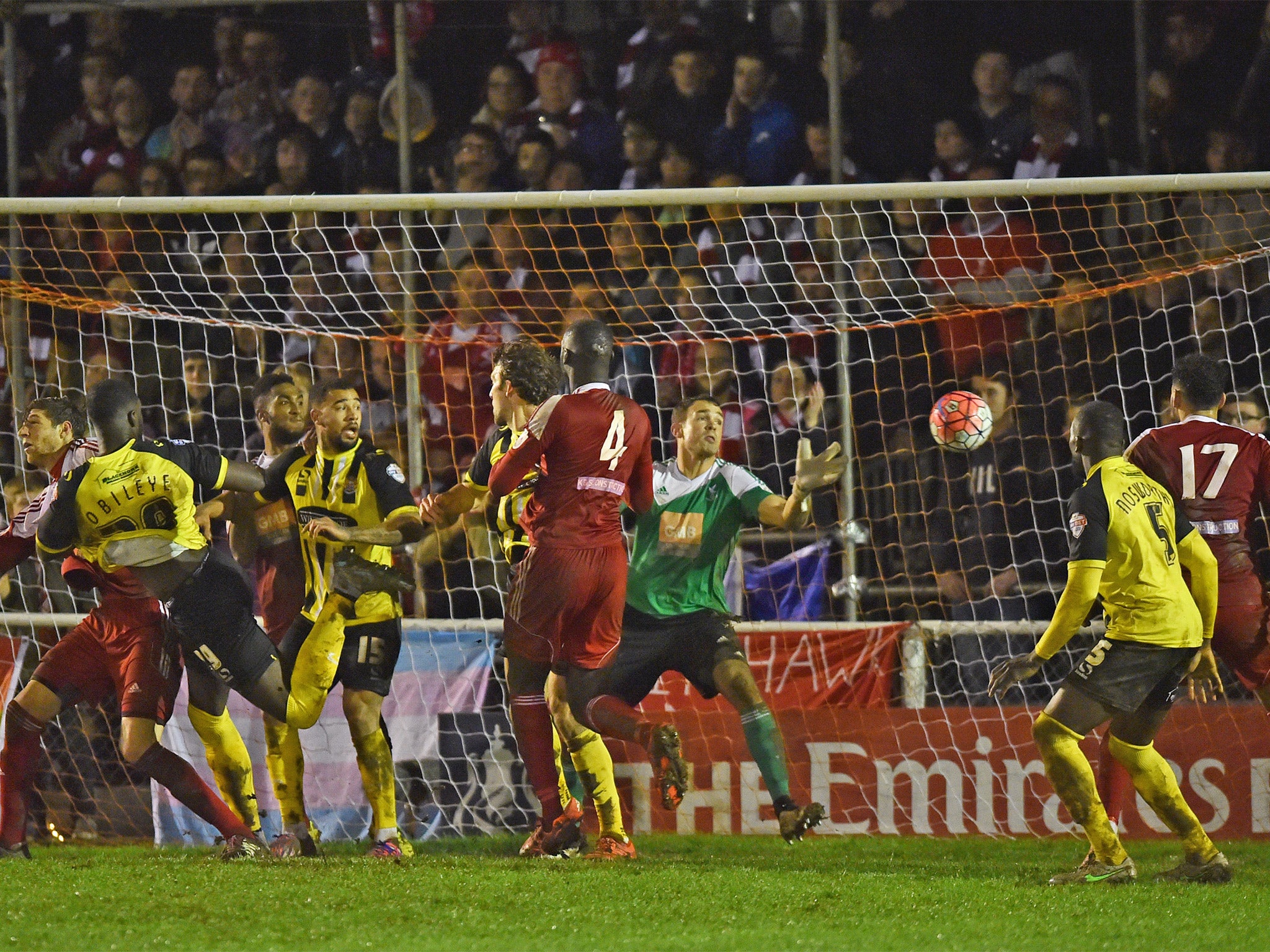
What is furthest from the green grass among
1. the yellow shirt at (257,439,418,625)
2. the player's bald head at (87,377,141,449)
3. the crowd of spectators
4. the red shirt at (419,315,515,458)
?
the red shirt at (419,315,515,458)

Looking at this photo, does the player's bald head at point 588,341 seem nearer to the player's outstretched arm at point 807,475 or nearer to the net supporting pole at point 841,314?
the player's outstretched arm at point 807,475

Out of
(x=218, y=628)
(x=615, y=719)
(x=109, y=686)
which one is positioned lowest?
(x=615, y=719)

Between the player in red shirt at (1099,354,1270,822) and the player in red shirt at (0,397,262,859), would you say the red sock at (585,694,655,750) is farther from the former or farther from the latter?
the player in red shirt at (1099,354,1270,822)

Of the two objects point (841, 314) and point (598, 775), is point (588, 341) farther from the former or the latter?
point (841, 314)

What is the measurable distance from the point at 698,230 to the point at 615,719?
15.4 feet

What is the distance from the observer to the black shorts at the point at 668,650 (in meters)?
6.64

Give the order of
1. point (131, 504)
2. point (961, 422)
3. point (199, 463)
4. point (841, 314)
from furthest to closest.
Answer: point (841, 314) → point (961, 422) → point (199, 463) → point (131, 504)

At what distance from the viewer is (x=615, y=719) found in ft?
19.9

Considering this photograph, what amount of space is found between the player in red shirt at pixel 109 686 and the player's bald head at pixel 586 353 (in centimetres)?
200

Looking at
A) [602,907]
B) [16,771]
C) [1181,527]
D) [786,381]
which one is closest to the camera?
[602,907]

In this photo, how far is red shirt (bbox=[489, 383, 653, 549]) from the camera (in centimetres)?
584

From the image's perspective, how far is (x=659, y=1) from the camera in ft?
34.9

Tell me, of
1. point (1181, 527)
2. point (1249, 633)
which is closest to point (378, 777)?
point (1181, 527)

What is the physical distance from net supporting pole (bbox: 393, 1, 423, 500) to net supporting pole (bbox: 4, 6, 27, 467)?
77.7 inches
